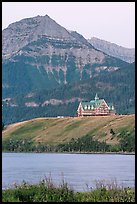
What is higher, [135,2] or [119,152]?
[135,2]

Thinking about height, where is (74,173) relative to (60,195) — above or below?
below

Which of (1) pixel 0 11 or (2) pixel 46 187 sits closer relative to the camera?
(1) pixel 0 11

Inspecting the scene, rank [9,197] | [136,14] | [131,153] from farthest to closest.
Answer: [131,153]
[9,197]
[136,14]

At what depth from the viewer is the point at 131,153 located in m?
188

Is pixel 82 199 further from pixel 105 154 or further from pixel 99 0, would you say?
pixel 105 154

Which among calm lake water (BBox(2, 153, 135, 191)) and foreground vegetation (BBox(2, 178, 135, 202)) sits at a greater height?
foreground vegetation (BBox(2, 178, 135, 202))

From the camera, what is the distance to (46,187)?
3472 centimetres

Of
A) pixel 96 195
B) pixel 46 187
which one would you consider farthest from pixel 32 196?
pixel 96 195

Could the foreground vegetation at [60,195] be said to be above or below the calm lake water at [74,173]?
above

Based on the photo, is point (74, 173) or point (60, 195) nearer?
point (60, 195)

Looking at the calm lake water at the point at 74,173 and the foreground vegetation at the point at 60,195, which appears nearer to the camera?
the foreground vegetation at the point at 60,195

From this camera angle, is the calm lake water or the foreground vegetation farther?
the calm lake water

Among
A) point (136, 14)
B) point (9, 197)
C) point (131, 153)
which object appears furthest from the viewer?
point (131, 153)

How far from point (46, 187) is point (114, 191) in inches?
159
